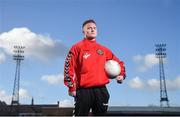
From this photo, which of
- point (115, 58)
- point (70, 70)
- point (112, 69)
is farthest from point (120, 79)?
point (70, 70)

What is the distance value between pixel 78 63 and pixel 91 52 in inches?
10.4

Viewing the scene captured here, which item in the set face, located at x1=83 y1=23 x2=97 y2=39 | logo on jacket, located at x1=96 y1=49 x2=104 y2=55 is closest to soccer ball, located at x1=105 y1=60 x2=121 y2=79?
logo on jacket, located at x1=96 y1=49 x2=104 y2=55

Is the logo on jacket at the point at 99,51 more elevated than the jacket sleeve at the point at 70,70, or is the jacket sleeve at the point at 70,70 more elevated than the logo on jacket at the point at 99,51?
the logo on jacket at the point at 99,51

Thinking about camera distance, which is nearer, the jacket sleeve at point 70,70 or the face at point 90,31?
the jacket sleeve at point 70,70

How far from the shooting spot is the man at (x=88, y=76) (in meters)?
5.93

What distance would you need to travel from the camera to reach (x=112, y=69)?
620cm

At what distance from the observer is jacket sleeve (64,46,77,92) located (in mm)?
5898

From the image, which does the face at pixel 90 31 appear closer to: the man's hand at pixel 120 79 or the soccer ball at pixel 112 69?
the soccer ball at pixel 112 69

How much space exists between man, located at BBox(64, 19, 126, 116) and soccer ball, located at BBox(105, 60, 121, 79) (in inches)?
2.4

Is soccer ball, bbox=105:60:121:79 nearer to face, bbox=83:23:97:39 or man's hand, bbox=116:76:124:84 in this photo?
man's hand, bbox=116:76:124:84

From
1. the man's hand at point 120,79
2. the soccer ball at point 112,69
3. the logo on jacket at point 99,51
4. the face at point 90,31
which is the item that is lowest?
the man's hand at point 120,79

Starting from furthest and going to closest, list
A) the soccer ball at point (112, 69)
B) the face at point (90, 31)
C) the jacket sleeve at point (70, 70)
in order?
the face at point (90, 31), the soccer ball at point (112, 69), the jacket sleeve at point (70, 70)

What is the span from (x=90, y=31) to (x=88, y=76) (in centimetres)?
75

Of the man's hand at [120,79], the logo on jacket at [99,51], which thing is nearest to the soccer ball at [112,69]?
the man's hand at [120,79]
